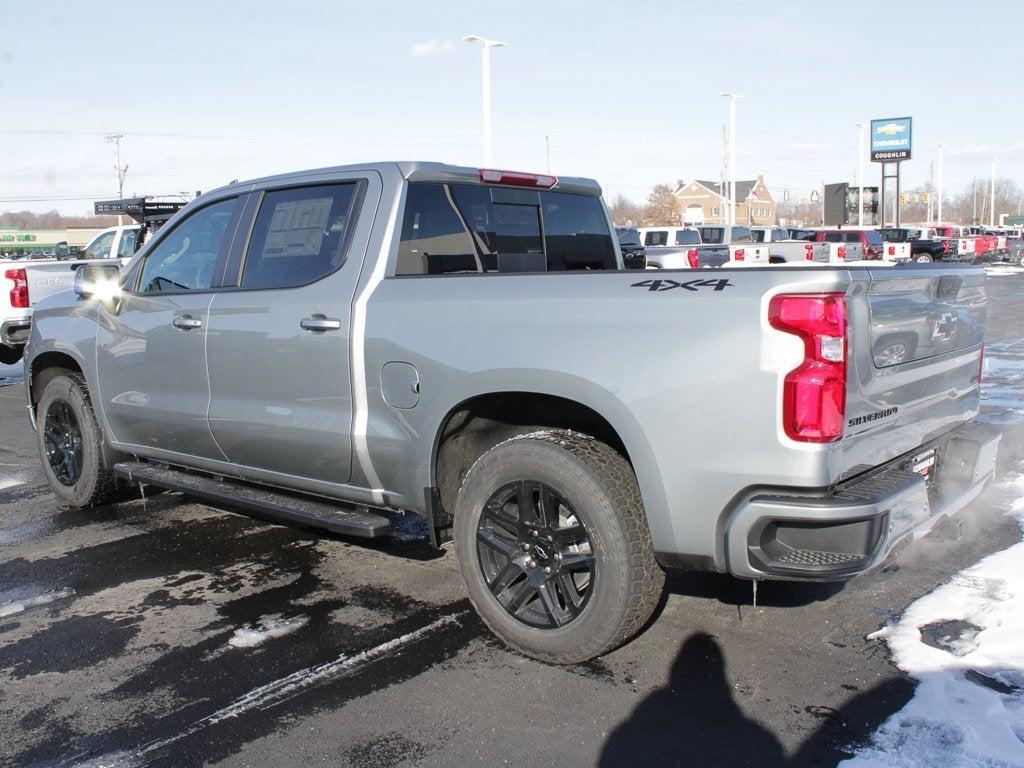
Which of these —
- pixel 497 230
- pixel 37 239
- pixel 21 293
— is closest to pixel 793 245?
pixel 21 293

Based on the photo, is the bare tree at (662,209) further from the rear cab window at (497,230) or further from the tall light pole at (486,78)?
the rear cab window at (497,230)

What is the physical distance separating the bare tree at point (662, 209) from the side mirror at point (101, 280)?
291ft

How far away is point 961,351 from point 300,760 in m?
3.08

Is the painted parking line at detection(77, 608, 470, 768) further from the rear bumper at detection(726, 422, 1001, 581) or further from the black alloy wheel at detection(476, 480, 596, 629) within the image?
the rear bumper at detection(726, 422, 1001, 581)

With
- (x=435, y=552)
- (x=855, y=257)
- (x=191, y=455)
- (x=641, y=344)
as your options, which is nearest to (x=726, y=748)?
(x=641, y=344)

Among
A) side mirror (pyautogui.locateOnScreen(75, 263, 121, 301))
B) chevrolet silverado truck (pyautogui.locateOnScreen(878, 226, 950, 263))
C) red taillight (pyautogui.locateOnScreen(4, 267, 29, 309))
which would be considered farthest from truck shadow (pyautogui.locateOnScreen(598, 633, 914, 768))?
chevrolet silverado truck (pyautogui.locateOnScreen(878, 226, 950, 263))

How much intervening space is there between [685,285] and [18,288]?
1024 cm

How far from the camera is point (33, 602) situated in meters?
4.61

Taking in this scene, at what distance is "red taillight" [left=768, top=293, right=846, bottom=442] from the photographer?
3020 millimetres

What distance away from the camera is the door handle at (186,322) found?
193 inches

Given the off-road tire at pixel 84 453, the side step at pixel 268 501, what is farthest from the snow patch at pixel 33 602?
the off-road tire at pixel 84 453

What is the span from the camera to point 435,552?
520 centimetres

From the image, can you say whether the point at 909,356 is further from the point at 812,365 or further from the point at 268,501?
the point at 268,501

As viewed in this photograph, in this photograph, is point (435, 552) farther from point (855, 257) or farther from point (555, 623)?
point (855, 257)
